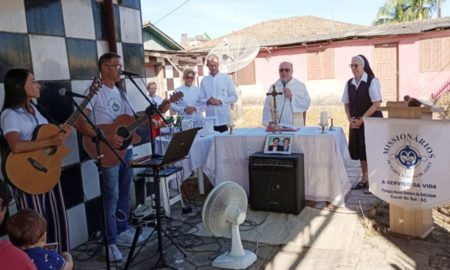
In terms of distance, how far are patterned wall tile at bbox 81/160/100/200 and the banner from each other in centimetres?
245

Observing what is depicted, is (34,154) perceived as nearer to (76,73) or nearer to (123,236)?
(76,73)

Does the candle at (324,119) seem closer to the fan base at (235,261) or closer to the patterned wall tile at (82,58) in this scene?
the fan base at (235,261)

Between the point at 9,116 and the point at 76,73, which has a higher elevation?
the point at 76,73

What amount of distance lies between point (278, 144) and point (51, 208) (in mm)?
2248

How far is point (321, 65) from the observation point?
15219 mm

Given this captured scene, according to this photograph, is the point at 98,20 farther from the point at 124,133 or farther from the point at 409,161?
the point at 409,161

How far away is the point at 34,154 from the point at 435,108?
9.44ft

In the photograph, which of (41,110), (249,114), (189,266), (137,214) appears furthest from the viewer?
(249,114)

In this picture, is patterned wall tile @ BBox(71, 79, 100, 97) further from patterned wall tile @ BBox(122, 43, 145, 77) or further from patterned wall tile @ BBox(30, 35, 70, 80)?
patterned wall tile @ BBox(122, 43, 145, 77)

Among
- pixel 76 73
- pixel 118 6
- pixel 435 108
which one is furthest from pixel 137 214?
pixel 435 108

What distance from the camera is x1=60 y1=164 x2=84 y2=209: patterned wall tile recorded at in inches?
131

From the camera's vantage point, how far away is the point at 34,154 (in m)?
2.49

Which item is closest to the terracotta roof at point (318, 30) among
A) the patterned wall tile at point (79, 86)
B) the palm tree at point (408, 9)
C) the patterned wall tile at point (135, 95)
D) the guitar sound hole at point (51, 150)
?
the palm tree at point (408, 9)

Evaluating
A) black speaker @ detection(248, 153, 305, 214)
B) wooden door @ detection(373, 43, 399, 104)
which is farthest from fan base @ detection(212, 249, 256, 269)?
wooden door @ detection(373, 43, 399, 104)
